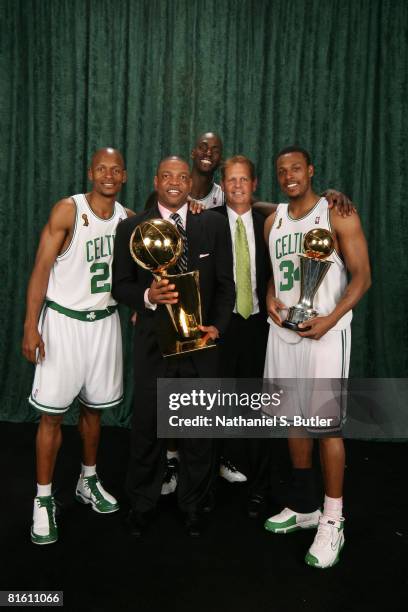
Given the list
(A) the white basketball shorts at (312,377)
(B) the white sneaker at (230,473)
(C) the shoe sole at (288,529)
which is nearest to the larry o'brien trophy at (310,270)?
(A) the white basketball shorts at (312,377)

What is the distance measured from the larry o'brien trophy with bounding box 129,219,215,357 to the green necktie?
0.40 meters

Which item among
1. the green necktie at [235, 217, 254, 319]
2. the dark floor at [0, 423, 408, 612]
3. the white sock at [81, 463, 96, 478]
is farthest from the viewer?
the white sock at [81, 463, 96, 478]

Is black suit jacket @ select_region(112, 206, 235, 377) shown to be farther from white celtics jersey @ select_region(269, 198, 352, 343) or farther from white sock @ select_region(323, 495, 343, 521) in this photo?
white sock @ select_region(323, 495, 343, 521)

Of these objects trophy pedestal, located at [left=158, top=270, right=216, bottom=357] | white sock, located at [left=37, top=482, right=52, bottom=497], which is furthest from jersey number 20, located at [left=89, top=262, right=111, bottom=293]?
white sock, located at [left=37, top=482, right=52, bottom=497]

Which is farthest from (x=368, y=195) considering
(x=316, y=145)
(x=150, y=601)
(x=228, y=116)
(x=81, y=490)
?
(x=150, y=601)

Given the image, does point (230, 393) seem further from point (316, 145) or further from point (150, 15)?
point (150, 15)

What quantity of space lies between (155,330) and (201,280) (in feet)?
1.03

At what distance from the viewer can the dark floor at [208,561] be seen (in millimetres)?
2275

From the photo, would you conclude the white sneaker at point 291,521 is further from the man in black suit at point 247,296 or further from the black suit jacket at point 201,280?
the black suit jacket at point 201,280

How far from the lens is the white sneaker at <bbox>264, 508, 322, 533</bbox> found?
109 inches

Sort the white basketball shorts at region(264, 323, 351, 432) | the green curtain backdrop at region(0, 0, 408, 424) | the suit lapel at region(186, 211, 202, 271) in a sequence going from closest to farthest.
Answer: the white basketball shorts at region(264, 323, 351, 432) → the suit lapel at region(186, 211, 202, 271) → the green curtain backdrop at region(0, 0, 408, 424)

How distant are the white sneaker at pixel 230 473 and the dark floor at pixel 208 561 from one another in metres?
0.07

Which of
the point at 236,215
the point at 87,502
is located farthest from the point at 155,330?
the point at 87,502

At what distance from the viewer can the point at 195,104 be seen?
169 inches
